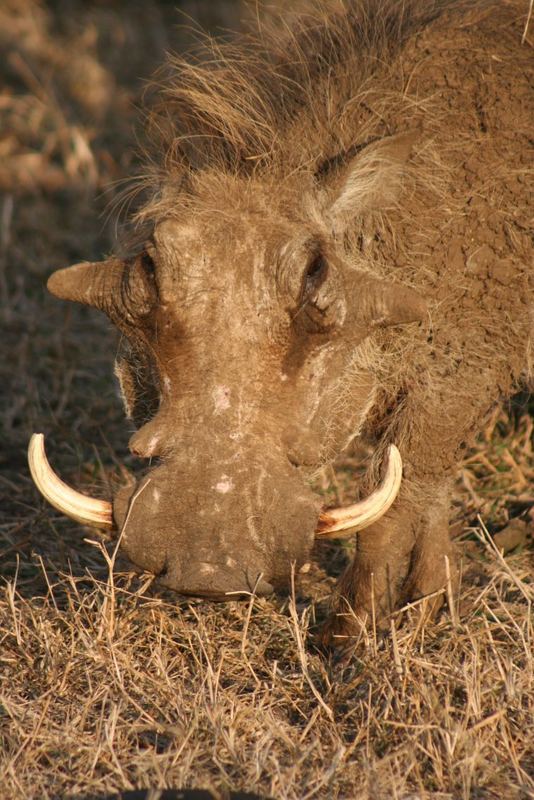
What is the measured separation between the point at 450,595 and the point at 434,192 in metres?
1.01

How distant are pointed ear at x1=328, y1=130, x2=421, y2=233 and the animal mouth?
2.12ft

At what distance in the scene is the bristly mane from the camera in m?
2.96

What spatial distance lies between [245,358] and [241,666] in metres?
0.82

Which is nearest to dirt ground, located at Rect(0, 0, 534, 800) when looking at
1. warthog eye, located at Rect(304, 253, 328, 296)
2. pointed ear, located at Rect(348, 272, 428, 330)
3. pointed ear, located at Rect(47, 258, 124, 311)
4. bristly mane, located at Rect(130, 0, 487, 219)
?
bristly mane, located at Rect(130, 0, 487, 219)

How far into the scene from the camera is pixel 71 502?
2674 mm

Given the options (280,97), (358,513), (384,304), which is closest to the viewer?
(358,513)

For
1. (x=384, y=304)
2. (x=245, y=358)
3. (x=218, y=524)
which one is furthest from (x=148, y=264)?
(x=218, y=524)

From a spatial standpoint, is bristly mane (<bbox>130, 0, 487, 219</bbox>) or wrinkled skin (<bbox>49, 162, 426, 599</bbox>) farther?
bristly mane (<bbox>130, 0, 487, 219</bbox>)

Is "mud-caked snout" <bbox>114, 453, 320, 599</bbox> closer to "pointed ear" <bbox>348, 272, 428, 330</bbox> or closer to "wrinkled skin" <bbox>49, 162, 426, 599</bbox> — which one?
"wrinkled skin" <bbox>49, 162, 426, 599</bbox>

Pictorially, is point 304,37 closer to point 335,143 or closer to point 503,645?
point 335,143

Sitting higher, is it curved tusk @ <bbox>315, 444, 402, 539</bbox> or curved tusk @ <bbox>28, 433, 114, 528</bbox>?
curved tusk @ <bbox>315, 444, 402, 539</bbox>

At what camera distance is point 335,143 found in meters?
2.96

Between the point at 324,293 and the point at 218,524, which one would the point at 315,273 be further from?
the point at 218,524

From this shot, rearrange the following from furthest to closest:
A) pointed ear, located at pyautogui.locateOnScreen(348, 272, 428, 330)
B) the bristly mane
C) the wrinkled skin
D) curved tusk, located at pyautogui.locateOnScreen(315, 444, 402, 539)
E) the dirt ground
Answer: the bristly mane < pointed ear, located at pyautogui.locateOnScreen(348, 272, 428, 330) < curved tusk, located at pyautogui.locateOnScreen(315, 444, 402, 539) < the wrinkled skin < the dirt ground
